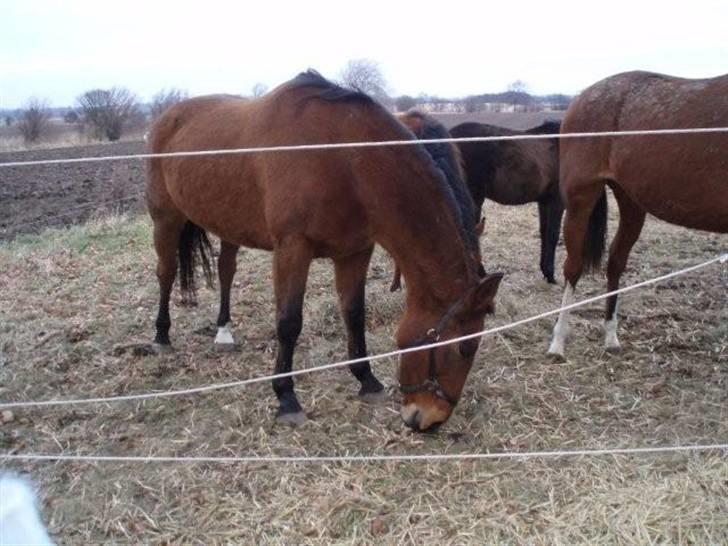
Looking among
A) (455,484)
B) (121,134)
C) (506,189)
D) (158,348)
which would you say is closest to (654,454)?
(455,484)

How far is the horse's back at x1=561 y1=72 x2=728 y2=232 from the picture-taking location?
3779mm

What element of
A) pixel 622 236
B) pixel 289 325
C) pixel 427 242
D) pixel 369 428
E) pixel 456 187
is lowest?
pixel 369 428

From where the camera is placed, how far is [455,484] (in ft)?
9.68

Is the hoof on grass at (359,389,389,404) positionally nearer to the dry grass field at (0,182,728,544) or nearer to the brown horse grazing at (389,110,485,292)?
the dry grass field at (0,182,728,544)

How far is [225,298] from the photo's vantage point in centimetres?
485

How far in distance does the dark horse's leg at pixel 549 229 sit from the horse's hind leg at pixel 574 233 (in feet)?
4.98

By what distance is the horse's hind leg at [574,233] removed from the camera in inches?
173

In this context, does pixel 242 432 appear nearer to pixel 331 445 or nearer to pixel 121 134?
pixel 331 445

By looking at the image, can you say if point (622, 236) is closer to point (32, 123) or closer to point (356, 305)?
point (356, 305)

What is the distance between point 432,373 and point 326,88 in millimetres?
1703

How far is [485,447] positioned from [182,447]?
158 centimetres

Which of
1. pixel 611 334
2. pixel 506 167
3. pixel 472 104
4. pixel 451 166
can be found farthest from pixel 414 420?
pixel 472 104

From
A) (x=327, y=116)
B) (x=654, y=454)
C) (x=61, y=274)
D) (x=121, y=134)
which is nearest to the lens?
(x=654, y=454)

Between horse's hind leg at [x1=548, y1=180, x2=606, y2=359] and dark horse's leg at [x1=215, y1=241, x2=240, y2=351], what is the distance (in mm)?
2318
